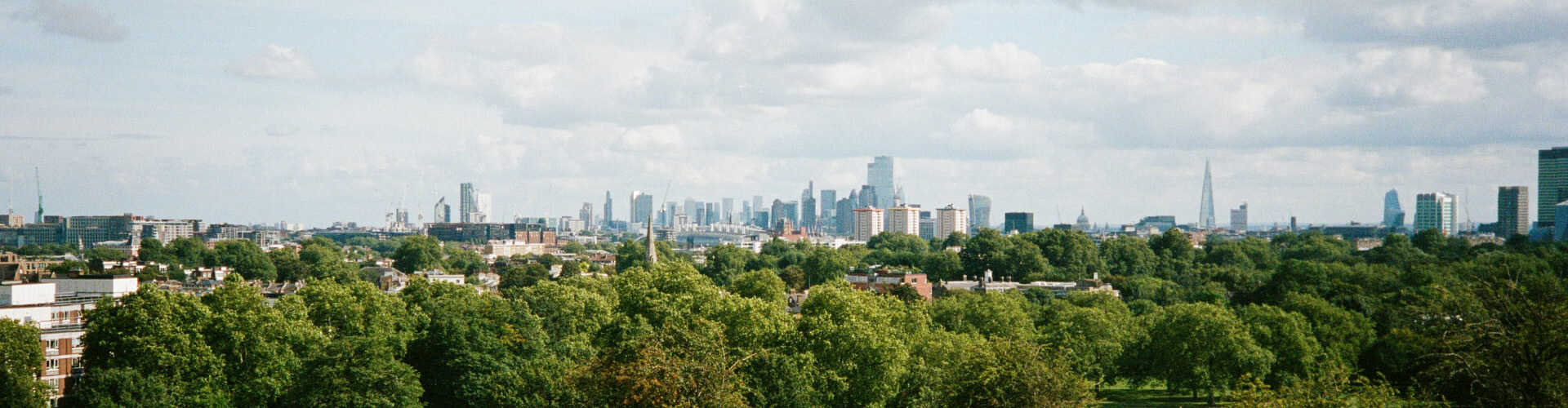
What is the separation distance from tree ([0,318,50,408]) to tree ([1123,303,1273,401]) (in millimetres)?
47973

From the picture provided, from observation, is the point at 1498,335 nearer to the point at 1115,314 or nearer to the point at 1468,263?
the point at 1115,314

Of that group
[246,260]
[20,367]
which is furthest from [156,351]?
[246,260]

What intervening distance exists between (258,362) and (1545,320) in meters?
41.2

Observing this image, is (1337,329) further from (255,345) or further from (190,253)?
(190,253)

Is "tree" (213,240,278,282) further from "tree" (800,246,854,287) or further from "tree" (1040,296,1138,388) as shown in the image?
"tree" (1040,296,1138,388)

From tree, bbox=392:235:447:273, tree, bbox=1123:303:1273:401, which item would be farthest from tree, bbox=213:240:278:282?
tree, bbox=1123:303:1273:401

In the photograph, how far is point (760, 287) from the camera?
85438 mm

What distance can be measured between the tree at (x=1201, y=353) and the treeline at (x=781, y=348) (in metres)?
0.12

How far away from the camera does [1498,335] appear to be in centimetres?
2678

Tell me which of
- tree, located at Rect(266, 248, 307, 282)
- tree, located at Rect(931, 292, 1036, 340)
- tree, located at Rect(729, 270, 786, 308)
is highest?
tree, located at Rect(729, 270, 786, 308)

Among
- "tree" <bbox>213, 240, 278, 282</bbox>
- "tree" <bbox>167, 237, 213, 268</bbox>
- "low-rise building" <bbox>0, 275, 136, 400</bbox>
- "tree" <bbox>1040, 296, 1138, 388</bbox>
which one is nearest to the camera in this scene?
"low-rise building" <bbox>0, 275, 136, 400</bbox>

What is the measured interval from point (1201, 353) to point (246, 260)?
120058mm

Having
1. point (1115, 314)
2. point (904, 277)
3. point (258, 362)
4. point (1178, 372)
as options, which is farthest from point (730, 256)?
point (258, 362)

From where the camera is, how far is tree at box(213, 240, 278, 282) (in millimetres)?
145750
